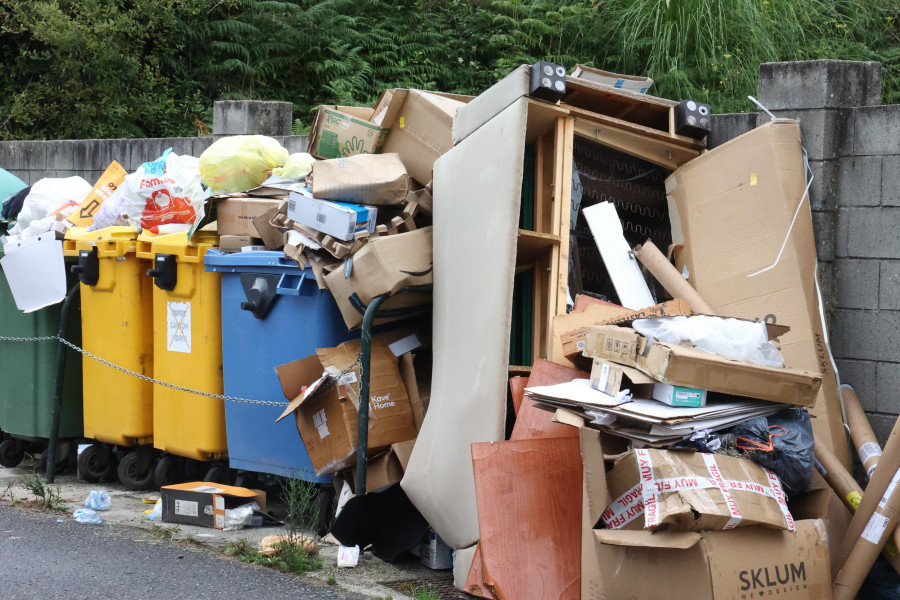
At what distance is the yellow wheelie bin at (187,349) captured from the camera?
5098mm

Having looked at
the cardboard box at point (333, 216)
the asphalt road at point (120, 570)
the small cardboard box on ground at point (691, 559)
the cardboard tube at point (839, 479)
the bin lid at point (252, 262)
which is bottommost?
the asphalt road at point (120, 570)

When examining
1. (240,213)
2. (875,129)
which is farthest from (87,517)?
(875,129)

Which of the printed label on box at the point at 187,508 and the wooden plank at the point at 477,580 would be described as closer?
the wooden plank at the point at 477,580

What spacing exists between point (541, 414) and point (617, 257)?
1063 mm

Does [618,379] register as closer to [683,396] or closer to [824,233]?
[683,396]

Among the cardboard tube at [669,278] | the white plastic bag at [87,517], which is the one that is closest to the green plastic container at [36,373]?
the white plastic bag at [87,517]

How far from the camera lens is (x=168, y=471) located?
5.40 metres

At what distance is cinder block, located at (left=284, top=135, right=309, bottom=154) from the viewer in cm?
655

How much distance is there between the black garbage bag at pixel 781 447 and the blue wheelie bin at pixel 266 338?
1985mm

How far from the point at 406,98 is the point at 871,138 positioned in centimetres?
225

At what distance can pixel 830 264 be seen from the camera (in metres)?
4.25

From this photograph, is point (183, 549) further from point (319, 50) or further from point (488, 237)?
point (319, 50)

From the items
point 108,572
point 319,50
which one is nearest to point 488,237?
point 108,572

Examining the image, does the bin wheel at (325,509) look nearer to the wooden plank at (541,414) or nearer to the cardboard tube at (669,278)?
the wooden plank at (541,414)
